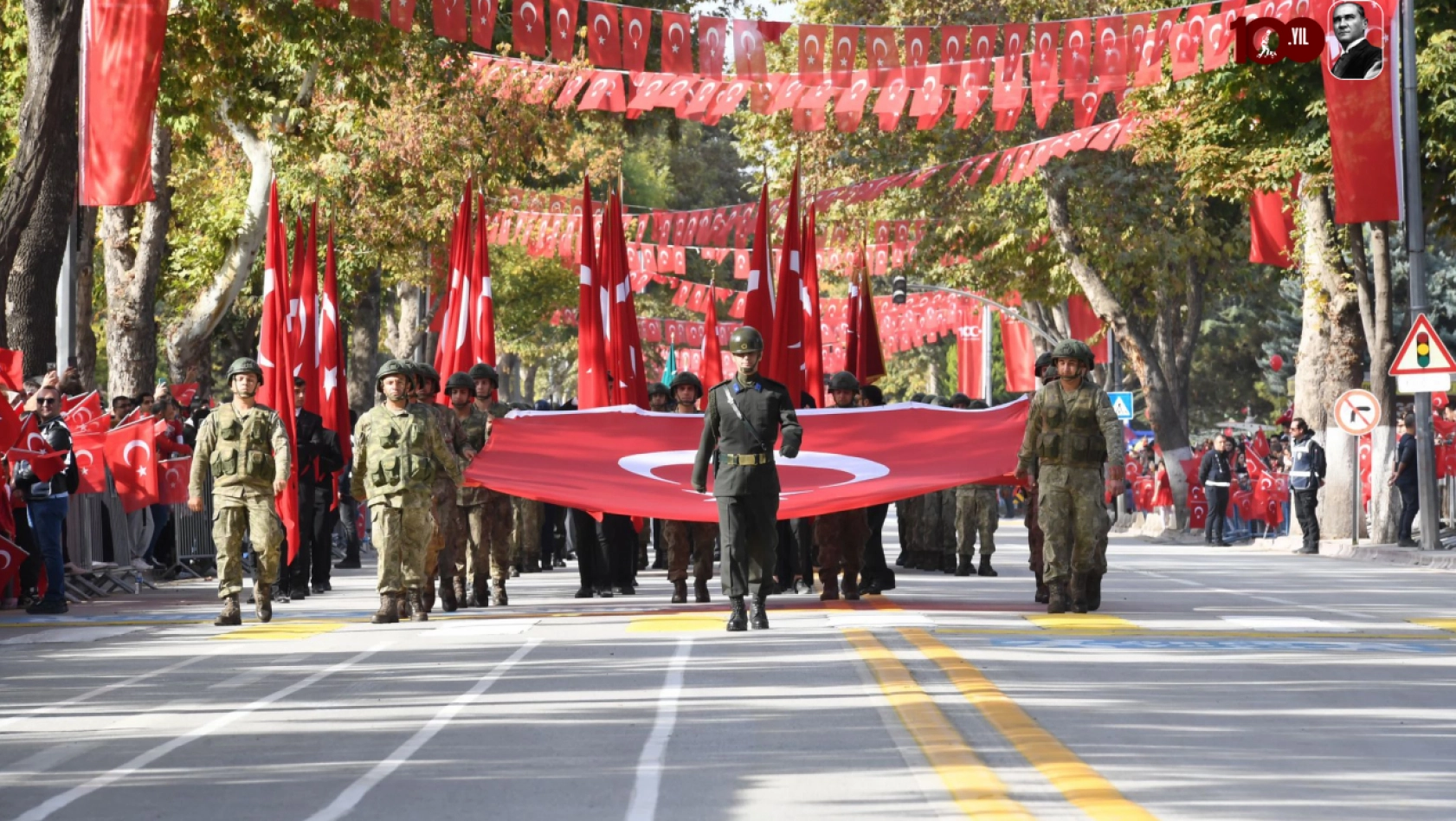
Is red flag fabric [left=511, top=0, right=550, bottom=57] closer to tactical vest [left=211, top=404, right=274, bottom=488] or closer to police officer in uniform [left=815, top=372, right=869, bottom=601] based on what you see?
police officer in uniform [left=815, top=372, right=869, bottom=601]

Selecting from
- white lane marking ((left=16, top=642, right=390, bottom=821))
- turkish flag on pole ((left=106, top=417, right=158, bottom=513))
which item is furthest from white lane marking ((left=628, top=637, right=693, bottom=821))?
turkish flag on pole ((left=106, top=417, right=158, bottom=513))

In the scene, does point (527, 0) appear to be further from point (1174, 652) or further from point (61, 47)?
point (1174, 652)

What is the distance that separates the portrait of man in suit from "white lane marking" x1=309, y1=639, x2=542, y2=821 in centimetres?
1778

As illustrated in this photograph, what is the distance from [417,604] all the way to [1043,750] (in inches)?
338

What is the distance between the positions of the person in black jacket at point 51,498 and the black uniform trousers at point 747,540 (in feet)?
18.4

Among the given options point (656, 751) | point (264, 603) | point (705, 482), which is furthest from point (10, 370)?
point (656, 751)

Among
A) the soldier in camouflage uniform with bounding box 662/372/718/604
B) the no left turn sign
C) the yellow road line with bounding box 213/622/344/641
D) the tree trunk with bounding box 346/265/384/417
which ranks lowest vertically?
the yellow road line with bounding box 213/622/344/641

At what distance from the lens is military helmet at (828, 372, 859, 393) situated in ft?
65.0

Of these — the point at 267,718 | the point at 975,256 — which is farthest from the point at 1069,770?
the point at 975,256

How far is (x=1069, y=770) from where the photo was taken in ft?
27.0

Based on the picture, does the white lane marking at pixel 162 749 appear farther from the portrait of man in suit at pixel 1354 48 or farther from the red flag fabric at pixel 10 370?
the portrait of man in suit at pixel 1354 48

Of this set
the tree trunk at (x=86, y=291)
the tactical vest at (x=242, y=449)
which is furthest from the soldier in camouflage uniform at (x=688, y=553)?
the tree trunk at (x=86, y=291)

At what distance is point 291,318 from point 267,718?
39.7 ft

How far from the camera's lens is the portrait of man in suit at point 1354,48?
27109 millimetres
